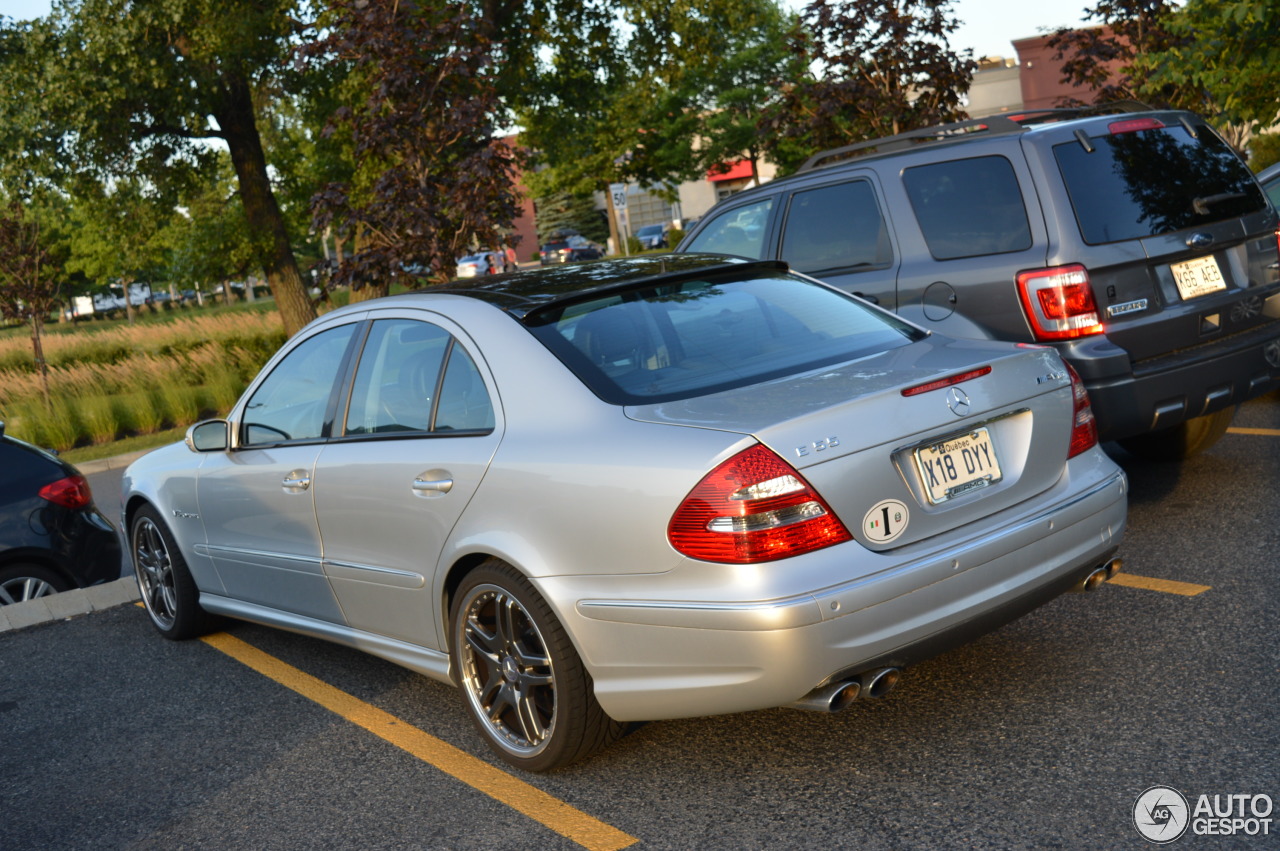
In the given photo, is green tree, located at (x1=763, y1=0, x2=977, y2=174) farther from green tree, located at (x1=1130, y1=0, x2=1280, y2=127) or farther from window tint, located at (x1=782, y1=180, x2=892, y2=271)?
window tint, located at (x1=782, y1=180, x2=892, y2=271)

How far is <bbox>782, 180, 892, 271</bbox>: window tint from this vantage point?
6.57 meters

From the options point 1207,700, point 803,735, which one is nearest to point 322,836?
point 803,735

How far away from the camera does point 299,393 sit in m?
5.11

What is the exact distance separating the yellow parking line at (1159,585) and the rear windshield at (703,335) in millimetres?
1546

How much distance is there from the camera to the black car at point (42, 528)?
21.5 feet

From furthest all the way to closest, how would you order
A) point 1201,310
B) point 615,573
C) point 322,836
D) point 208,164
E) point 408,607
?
point 208,164 → point 1201,310 → point 408,607 → point 322,836 → point 615,573

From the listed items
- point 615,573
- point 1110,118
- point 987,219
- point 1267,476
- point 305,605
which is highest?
point 1110,118

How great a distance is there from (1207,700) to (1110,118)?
10.5 feet

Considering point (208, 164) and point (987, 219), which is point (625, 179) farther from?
point (987, 219)

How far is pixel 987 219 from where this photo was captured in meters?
5.98

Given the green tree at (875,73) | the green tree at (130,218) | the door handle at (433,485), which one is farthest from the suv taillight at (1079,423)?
the green tree at (130,218)

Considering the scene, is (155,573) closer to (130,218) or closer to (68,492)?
(68,492)

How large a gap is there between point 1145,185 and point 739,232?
2521 millimetres

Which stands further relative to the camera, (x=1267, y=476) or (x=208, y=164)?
(x=208, y=164)
